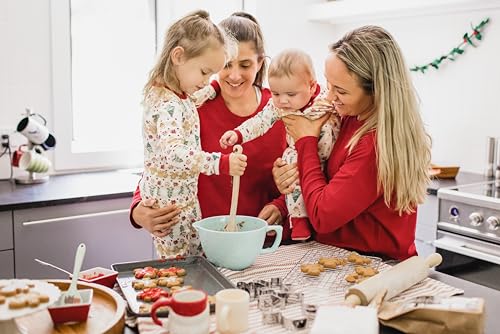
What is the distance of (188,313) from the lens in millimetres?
936

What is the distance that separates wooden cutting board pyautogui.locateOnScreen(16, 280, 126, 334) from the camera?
1.00 meters

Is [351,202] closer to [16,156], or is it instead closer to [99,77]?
[16,156]

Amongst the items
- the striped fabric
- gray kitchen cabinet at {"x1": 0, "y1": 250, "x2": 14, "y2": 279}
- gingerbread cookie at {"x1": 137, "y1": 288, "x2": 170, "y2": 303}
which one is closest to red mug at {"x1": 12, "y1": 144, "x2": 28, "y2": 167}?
gray kitchen cabinet at {"x1": 0, "y1": 250, "x2": 14, "y2": 279}

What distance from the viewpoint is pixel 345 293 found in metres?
1.21

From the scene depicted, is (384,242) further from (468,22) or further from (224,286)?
(468,22)

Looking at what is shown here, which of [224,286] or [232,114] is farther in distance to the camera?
[232,114]

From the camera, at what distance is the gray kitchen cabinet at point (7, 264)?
2.20m

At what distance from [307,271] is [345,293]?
5.0 inches

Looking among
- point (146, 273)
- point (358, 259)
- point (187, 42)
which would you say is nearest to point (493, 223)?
point (358, 259)

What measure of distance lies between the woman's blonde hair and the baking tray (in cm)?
47

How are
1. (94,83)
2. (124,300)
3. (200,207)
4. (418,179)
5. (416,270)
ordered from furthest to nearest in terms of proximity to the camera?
(94,83)
(200,207)
(418,179)
(416,270)
(124,300)

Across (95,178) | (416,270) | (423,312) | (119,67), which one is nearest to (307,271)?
(416,270)

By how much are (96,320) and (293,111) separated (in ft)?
2.82

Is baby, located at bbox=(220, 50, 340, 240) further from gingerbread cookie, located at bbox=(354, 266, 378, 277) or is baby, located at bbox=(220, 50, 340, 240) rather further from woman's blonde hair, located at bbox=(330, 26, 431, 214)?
gingerbread cookie, located at bbox=(354, 266, 378, 277)
